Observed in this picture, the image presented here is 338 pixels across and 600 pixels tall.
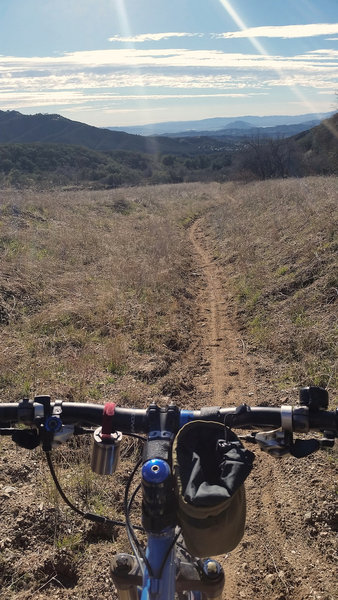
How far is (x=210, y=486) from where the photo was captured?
126cm

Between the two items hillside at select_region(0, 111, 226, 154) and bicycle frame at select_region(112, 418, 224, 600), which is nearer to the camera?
bicycle frame at select_region(112, 418, 224, 600)

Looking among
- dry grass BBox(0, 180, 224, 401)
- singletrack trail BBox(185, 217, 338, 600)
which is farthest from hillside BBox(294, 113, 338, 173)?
singletrack trail BBox(185, 217, 338, 600)

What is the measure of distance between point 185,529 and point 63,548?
2.25m

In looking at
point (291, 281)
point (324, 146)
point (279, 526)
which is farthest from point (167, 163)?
point (279, 526)

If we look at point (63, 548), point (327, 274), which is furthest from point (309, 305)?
point (63, 548)

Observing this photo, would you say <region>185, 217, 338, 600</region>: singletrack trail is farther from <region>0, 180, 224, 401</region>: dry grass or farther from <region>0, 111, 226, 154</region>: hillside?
<region>0, 111, 226, 154</region>: hillside

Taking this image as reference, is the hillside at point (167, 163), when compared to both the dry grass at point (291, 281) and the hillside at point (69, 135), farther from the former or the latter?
the hillside at point (69, 135)

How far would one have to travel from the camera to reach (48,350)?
6113mm

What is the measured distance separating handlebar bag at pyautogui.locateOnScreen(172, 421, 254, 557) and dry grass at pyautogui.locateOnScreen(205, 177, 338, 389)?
404cm

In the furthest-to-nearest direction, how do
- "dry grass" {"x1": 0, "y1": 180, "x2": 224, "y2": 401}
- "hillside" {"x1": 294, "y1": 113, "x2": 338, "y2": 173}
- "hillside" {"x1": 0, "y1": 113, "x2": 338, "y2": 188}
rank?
1. "hillside" {"x1": 294, "y1": 113, "x2": 338, "y2": 173}
2. "hillside" {"x1": 0, "y1": 113, "x2": 338, "y2": 188}
3. "dry grass" {"x1": 0, "y1": 180, "x2": 224, "y2": 401}

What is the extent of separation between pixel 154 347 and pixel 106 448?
5071 mm

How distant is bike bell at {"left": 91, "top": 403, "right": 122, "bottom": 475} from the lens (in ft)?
5.01

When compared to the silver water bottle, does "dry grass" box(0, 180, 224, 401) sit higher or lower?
lower

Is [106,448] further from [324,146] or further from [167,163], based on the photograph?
[167,163]
